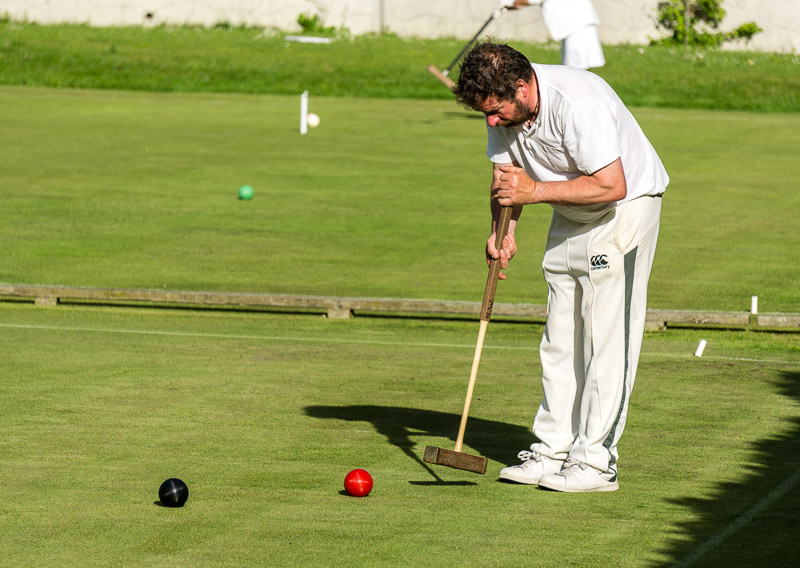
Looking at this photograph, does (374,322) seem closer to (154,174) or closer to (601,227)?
(601,227)

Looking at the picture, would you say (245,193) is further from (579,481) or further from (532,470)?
(579,481)

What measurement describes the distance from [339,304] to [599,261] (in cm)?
535

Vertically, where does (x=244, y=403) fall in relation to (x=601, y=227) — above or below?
below

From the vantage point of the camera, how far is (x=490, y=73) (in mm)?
5543

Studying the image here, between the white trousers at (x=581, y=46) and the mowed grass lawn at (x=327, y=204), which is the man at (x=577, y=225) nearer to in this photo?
the mowed grass lawn at (x=327, y=204)

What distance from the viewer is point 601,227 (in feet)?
19.2

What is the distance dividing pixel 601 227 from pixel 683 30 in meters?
36.4

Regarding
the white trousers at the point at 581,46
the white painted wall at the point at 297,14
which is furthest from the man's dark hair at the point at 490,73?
the white painted wall at the point at 297,14

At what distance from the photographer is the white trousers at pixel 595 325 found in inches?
231

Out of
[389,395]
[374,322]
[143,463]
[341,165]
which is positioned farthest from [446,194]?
[143,463]

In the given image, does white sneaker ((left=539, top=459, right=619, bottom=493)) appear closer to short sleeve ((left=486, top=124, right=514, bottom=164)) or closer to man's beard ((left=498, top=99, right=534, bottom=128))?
short sleeve ((left=486, top=124, right=514, bottom=164))

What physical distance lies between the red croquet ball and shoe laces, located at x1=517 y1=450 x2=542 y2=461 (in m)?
0.81

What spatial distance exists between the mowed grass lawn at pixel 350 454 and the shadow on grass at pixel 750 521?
12 millimetres

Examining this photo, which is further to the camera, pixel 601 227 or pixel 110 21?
pixel 110 21
